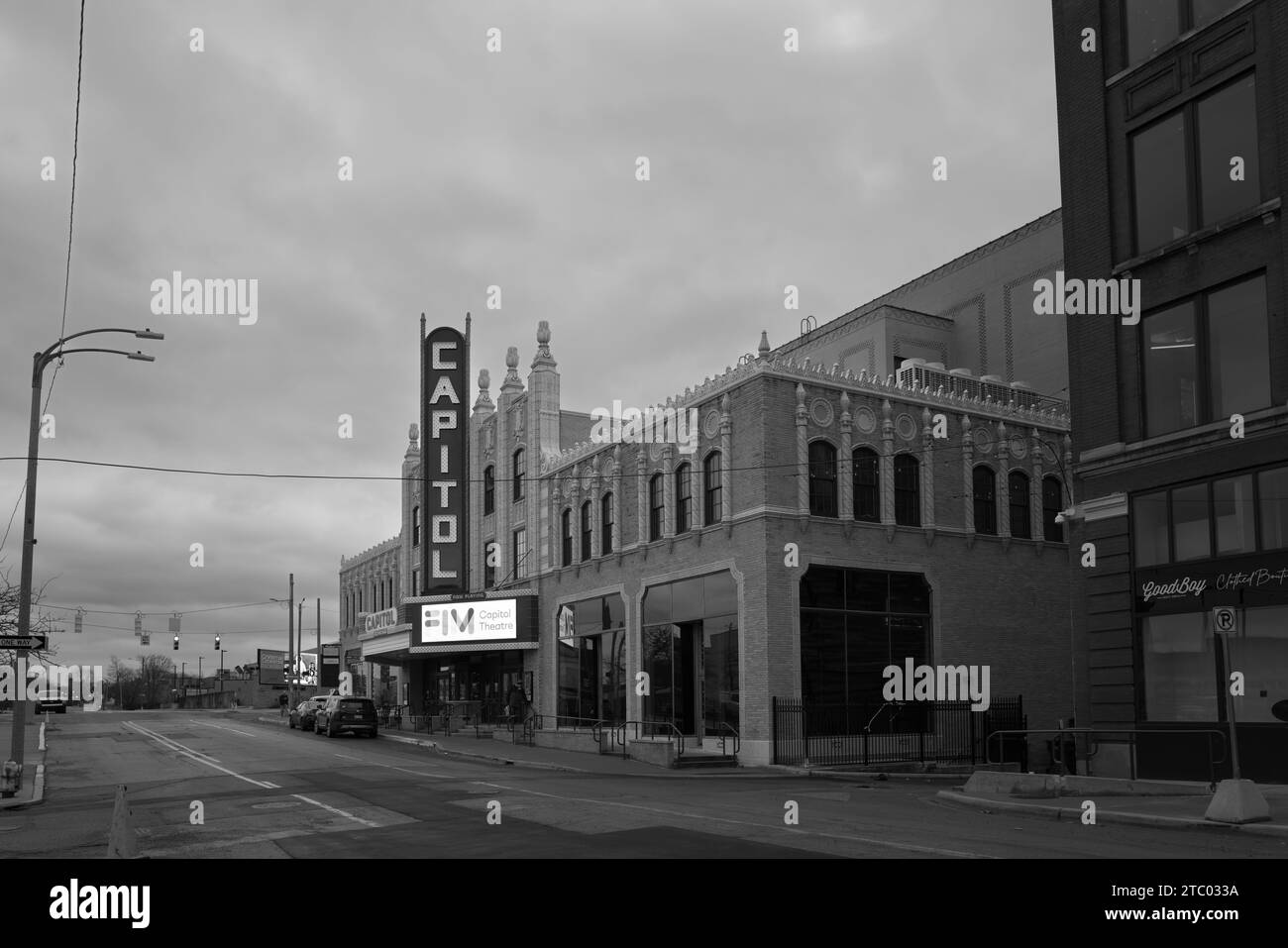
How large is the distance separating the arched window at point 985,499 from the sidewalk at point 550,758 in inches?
443

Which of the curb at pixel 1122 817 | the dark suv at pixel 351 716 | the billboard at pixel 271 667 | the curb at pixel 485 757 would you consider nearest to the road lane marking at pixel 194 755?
the dark suv at pixel 351 716

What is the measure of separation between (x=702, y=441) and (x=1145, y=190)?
46.7 ft

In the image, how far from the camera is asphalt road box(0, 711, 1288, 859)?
559 inches

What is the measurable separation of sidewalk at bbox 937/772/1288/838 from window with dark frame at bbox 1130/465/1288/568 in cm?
418

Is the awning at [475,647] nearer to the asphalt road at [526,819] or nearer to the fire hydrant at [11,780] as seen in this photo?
the asphalt road at [526,819]

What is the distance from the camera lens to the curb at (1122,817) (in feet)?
51.8

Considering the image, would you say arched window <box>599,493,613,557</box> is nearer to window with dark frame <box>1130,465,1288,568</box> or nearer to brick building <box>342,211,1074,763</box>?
brick building <box>342,211,1074,763</box>

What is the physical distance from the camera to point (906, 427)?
3578 centimetres

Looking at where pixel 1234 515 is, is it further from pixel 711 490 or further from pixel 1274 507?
pixel 711 490

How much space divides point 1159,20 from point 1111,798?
15.0m

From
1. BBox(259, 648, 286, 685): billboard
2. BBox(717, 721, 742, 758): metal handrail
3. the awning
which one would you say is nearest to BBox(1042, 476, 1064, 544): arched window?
BBox(717, 721, 742, 758): metal handrail

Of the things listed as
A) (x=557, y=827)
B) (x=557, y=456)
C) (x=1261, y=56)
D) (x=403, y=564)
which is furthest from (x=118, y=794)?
(x=403, y=564)

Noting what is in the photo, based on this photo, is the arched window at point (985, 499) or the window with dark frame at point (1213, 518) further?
the arched window at point (985, 499)
